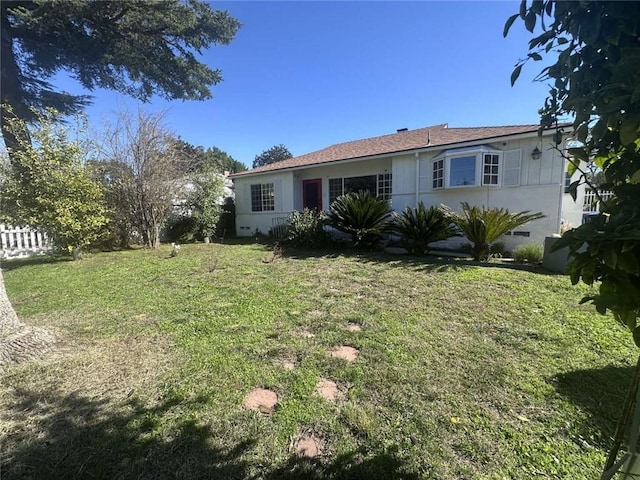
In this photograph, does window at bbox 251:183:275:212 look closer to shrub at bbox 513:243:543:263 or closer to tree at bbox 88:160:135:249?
tree at bbox 88:160:135:249

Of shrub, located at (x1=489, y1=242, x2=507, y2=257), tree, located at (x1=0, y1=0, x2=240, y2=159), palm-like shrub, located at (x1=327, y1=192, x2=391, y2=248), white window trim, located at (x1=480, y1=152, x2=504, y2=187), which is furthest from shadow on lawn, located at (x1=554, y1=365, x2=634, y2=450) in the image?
tree, located at (x1=0, y1=0, x2=240, y2=159)

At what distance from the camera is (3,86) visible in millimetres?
11500

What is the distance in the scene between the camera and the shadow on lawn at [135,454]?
5.84 ft

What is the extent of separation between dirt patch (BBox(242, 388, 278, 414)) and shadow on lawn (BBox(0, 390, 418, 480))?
310mm

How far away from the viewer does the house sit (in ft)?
26.3

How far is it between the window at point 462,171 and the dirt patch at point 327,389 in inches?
308

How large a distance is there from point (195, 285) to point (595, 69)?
5834mm

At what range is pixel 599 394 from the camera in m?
2.42

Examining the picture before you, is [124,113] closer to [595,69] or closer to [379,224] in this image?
[379,224]

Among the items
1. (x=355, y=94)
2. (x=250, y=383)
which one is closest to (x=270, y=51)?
(x=355, y=94)

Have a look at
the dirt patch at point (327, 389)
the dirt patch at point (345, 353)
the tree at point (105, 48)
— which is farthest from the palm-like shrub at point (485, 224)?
the tree at point (105, 48)

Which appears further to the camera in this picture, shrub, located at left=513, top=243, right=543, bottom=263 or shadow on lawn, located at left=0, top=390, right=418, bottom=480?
shrub, located at left=513, top=243, right=543, bottom=263

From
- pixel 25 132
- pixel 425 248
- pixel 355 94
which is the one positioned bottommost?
pixel 425 248

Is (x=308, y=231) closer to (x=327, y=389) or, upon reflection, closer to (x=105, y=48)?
(x=327, y=389)
